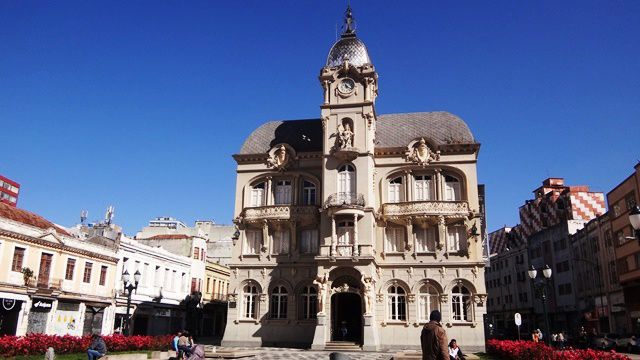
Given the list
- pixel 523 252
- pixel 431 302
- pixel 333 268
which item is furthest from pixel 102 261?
pixel 523 252

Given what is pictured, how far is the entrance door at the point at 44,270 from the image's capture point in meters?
36.2

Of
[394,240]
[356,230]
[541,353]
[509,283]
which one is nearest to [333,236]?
[356,230]

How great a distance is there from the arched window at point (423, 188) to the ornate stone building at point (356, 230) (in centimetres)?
8

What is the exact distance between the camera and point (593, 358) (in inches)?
616

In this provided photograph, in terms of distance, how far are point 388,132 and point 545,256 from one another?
33220 millimetres

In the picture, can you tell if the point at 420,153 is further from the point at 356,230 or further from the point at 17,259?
the point at 17,259

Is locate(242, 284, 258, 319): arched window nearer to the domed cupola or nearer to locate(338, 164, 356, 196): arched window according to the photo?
locate(338, 164, 356, 196): arched window

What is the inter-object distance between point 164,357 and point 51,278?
52.4 feet

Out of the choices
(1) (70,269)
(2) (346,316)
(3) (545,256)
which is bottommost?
(2) (346,316)

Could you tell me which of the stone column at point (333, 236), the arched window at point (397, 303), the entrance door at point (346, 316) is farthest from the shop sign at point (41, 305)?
the arched window at point (397, 303)

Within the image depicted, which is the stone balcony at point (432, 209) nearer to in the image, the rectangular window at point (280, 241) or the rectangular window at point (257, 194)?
the rectangular window at point (280, 241)

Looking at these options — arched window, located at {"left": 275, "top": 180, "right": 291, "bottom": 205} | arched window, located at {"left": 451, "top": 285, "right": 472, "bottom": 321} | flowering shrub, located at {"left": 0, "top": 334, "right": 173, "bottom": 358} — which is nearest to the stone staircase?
arched window, located at {"left": 451, "top": 285, "right": 472, "bottom": 321}

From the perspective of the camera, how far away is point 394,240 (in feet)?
128

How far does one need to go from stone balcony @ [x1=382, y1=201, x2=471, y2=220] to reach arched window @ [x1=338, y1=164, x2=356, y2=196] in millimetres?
3614
